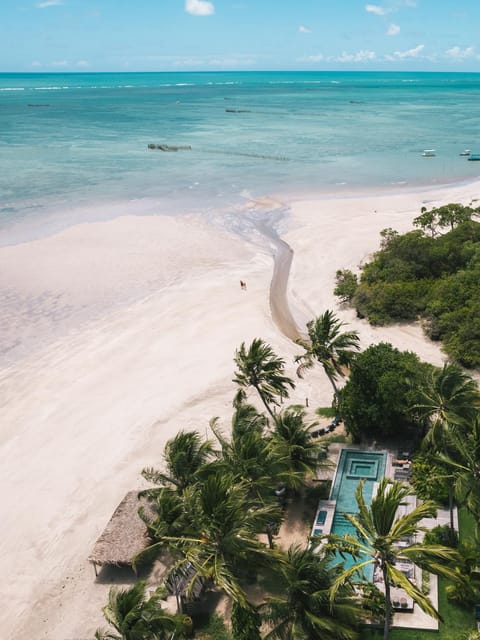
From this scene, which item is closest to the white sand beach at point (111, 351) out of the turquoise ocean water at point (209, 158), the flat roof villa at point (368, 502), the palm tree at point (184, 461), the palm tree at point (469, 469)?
the palm tree at point (184, 461)

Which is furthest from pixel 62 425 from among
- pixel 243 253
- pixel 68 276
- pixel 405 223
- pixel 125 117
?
pixel 125 117

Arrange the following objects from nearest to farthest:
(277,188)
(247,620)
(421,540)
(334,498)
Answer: (247,620)
(421,540)
(334,498)
(277,188)

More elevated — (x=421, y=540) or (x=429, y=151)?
(x=429, y=151)

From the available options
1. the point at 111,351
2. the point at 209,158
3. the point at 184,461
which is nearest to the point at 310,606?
the point at 184,461

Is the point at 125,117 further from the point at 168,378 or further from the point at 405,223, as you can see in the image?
the point at 168,378

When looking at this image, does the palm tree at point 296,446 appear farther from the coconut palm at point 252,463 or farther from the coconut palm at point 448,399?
the coconut palm at point 448,399

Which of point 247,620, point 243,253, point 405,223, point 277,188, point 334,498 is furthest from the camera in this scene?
point 277,188

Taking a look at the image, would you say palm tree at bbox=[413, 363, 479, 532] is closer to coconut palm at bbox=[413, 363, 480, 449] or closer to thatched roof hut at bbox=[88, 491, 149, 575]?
coconut palm at bbox=[413, 363, 480, 449]

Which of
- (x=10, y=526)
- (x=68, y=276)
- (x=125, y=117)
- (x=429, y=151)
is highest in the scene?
(x=125, y=117)

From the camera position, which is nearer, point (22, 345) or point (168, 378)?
point (168, 378)
